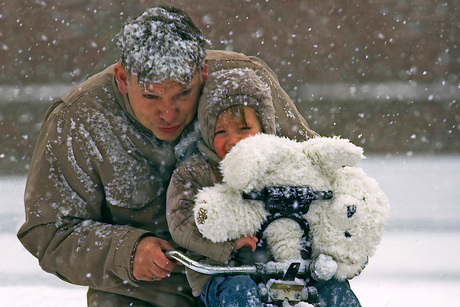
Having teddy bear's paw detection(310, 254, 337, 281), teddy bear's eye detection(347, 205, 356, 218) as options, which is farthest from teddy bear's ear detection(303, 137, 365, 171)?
teddy bear's paw detection(310, 254, 337, 281)

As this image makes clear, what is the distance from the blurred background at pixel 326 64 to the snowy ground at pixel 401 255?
0.14 feet

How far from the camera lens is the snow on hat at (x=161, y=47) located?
6.01ft

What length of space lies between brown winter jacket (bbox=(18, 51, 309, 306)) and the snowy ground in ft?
4.04

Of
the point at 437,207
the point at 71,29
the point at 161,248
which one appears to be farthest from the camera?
the point at 71,29

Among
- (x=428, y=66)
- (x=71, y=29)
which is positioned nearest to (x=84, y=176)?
(x=71, y=29)

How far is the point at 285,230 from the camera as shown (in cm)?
160

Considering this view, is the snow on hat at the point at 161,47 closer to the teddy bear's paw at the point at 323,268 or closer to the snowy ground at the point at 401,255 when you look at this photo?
the teddy bear's paw at the point at 323,268

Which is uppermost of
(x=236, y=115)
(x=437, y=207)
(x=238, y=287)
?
(x=437, y=207)

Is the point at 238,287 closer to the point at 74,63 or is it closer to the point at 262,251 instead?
the point at 262,251

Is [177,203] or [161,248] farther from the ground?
[177,203]

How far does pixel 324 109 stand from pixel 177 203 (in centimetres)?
473

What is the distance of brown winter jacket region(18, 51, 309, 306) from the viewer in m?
2.00

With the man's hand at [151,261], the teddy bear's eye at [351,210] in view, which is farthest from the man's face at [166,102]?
the teddy bear's eye at [351,210]

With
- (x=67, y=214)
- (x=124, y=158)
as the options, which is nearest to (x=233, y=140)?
(x=124, y=158)
